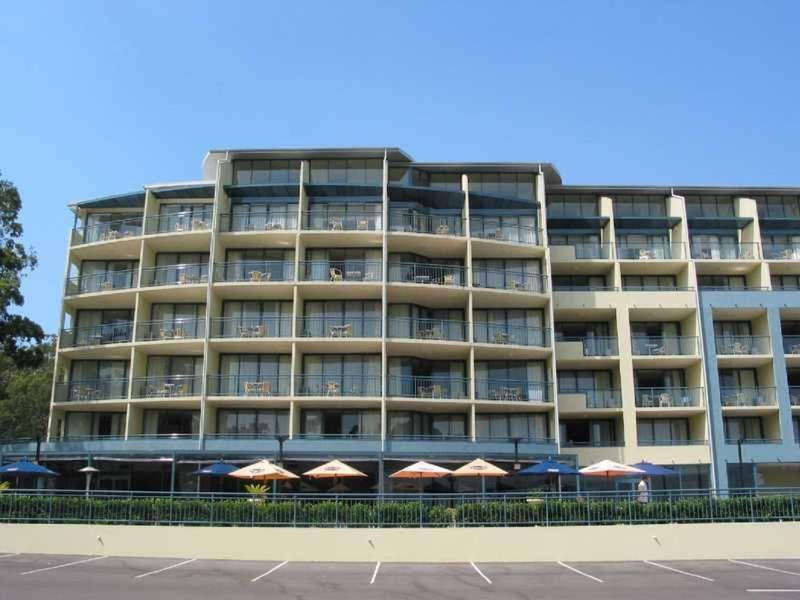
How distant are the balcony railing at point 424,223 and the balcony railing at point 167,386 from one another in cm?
1290

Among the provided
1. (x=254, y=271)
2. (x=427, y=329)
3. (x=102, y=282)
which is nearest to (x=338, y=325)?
(x=427, y=329)

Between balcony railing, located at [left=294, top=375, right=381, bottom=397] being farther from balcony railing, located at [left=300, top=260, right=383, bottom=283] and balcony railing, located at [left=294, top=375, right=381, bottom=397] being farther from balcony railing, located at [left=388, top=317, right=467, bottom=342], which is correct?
balcony railing, located at [left=300, top=260, right=383, bottom=283]

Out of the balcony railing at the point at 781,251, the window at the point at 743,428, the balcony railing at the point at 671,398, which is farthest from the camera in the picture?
the balcony railing at the point at 781,251

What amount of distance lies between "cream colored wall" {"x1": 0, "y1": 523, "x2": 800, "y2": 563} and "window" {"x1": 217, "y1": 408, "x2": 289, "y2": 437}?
52.7 feet

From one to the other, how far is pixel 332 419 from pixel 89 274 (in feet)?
52.4

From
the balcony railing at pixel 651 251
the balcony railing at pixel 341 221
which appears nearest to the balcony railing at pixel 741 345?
the balcony railing at pixel 651 251

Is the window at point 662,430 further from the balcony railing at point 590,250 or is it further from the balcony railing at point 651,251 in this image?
the balcony railing at point 590,250

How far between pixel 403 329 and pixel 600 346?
11.2 m

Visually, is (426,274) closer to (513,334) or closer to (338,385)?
(513,334)

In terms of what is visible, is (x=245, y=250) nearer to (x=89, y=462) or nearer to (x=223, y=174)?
(x=223, y=174)

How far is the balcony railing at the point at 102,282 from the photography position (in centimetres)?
4131

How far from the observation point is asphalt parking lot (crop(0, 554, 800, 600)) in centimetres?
1602

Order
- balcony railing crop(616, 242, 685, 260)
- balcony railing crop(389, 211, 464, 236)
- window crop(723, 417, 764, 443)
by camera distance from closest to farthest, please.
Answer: balcony railing crop(389, 211, 464, 236)
window crop(723, 417, 764, 443)
balcony railing crop(616, 242, 685, 260)

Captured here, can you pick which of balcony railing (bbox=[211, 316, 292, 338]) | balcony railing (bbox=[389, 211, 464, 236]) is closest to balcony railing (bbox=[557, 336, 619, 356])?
balcony railing (bbox=[389, 211, 464, 236])
